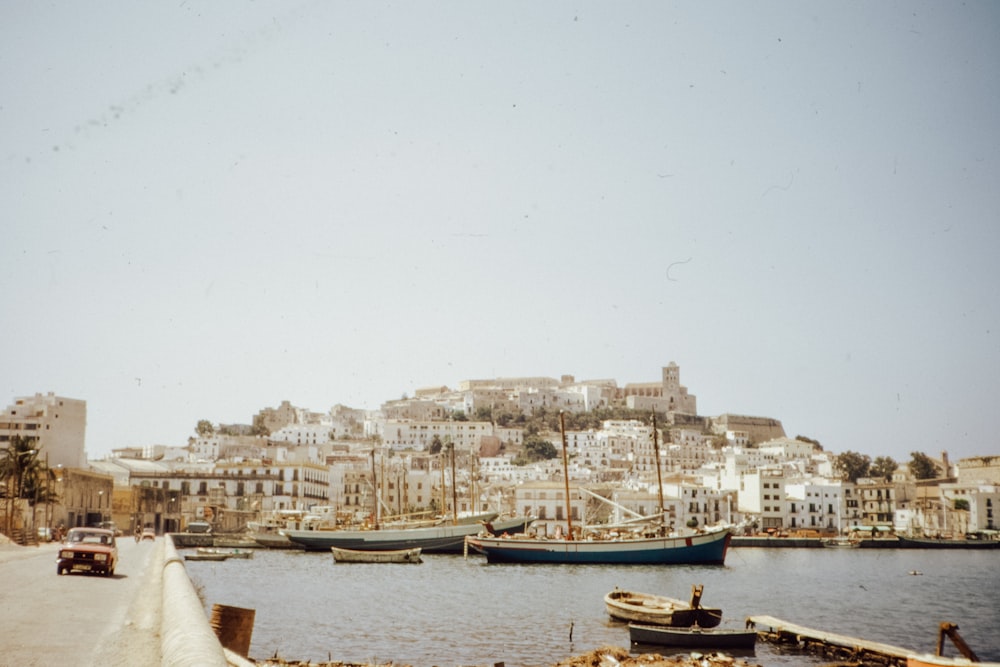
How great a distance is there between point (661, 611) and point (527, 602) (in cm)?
1156

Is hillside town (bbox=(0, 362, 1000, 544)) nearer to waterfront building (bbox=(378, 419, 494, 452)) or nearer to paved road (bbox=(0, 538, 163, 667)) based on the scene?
waterfront building (bbox=(378, 419, 494, 452))

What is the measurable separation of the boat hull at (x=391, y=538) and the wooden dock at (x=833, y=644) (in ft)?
153

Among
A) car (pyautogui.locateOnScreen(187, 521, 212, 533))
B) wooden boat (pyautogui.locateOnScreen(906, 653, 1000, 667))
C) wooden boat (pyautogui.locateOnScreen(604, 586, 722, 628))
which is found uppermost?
wooden boat (pyautogui.locateOnScreen(906, 653, 1000, 667))

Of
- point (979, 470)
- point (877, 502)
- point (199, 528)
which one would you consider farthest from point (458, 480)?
point (979, 470)

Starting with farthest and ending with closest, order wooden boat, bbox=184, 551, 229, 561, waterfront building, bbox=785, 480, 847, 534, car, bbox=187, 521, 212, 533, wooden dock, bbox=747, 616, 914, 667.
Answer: waterfront building, bbox=785, 480, 847, 534 < car, bbox=187, 521, 212, 533 < wooden boat, bbox=184, 551, 229, 561 < wooden dock, bbox=747, 616, 914, 667

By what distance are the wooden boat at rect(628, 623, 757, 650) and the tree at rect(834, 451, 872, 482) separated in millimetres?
126668

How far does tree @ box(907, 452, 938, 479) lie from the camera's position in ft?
449

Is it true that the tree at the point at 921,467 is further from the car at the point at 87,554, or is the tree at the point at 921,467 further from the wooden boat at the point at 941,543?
the car at the point at 87,554

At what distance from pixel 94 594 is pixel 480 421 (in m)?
172

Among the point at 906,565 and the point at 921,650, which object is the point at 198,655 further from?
the point at 906,565

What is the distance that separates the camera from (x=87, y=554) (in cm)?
2114

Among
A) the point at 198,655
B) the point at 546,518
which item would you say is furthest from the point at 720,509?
the point at 198,655

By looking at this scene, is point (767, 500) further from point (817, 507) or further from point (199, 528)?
point (199, 528)

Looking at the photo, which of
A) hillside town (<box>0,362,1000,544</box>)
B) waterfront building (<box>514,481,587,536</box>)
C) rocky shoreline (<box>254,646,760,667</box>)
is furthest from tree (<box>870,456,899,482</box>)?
rocky shoreline (<box>254,646,760,667</box>)
